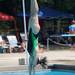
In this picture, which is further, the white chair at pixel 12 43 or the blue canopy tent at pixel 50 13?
the blue canopy tent at pixel 50 13

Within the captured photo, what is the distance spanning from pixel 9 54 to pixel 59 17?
21.8 feet

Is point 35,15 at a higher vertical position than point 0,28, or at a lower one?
higher

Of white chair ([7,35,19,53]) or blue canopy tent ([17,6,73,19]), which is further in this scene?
blue canopy tent ([17,6,73,19])

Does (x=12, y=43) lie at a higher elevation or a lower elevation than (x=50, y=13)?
lower

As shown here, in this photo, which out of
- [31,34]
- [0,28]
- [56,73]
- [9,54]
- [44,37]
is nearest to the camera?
[31,34]

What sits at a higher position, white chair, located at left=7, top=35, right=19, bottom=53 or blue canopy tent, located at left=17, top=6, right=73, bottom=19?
blue canopy tent, located at left=17, top=6, right=73, bottom=19

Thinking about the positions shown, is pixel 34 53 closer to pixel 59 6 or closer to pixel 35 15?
pixel 35 15

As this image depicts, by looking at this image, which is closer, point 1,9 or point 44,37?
point 44,37

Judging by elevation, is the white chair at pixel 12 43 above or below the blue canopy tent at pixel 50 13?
below

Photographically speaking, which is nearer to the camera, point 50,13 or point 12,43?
point 12,43

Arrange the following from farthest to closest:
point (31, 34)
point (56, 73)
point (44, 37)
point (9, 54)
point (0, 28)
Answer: point (0, 28) < point (44, 37) < point (9, 54) < point (56, 73) < point (31, 34)

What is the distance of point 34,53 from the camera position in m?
9.56

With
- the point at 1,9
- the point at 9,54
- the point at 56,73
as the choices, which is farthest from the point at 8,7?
the point at 56,73

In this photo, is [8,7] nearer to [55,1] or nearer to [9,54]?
[55,1]
